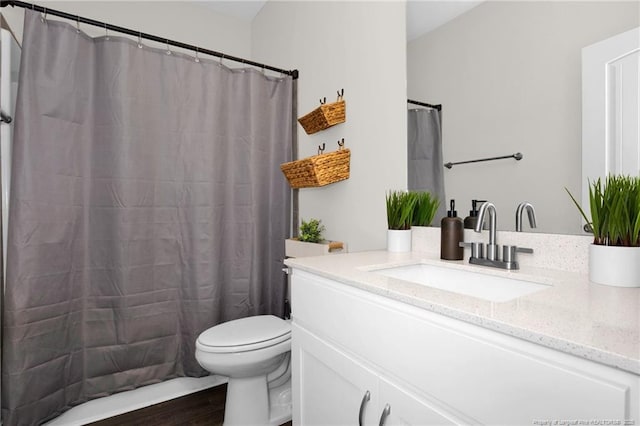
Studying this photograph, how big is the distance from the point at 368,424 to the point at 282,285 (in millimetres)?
1378

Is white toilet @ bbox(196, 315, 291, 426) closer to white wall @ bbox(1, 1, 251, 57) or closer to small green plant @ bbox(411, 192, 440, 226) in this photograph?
small green plant @ bbox(411, 192, 440, 226)

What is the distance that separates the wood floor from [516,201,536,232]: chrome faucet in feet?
4.58

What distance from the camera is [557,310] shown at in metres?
0.61

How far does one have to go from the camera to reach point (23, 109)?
1.47 meters

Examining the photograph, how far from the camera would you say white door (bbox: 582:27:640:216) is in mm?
840

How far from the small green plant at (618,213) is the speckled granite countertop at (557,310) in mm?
117

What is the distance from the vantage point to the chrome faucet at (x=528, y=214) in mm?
1053

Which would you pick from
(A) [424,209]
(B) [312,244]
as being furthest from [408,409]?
(B) [312,244]

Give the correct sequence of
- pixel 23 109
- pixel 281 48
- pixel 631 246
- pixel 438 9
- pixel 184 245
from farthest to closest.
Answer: pixel 281 48 → pixel 184 245 → pixel 23 109 → pixel 438 9 → pixel 631 246

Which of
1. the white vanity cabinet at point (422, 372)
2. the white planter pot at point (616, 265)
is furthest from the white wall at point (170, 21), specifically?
the white planter pot at point (616, 265)

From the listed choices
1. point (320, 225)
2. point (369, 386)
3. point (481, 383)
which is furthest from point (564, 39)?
point (320, 225)

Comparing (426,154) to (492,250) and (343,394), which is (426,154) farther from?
(343,394)

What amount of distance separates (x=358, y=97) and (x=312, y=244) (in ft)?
2.58

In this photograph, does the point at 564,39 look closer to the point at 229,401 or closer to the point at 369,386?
the point at 369,386
